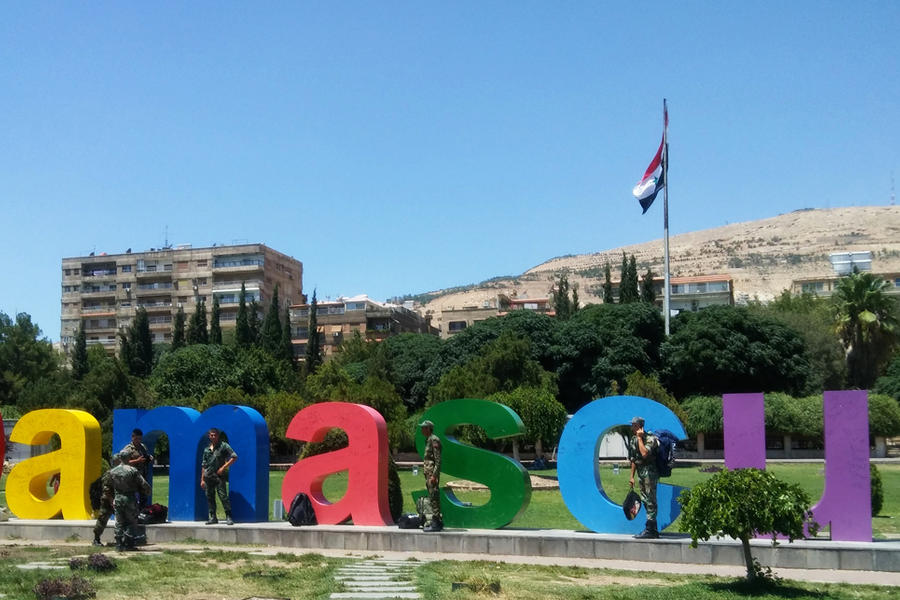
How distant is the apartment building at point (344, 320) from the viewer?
12014cm

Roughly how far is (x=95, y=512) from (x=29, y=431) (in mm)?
2416

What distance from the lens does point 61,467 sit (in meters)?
21.0

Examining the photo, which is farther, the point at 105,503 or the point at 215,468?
the point at 215,468

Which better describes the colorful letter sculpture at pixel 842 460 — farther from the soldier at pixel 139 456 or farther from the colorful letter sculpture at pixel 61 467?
the colorful letter sculpture at pixel 61 467

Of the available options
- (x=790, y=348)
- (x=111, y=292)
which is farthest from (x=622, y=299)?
(x=111, y=292)

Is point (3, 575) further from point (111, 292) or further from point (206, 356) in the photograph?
point (111, 292)

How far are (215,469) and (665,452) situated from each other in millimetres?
8799

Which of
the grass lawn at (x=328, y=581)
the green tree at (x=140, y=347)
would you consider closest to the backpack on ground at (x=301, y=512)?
the grass lawn at (x=328, y=581)

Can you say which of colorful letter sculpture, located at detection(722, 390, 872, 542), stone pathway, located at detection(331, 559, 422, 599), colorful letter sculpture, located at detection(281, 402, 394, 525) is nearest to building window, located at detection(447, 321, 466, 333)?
colorful letter sculpture, located at detection(281, 402, 394, 525)

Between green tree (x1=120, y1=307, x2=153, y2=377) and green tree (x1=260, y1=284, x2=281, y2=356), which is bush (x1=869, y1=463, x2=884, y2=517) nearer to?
green tree (x1=260, y1=284, x2=281, y2=356)

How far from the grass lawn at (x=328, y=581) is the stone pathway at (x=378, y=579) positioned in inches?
6.3

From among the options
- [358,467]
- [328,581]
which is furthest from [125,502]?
[328,581]

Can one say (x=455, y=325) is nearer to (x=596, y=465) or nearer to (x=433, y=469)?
(x=433, y=469)

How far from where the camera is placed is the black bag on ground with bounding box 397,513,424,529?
18.0m
